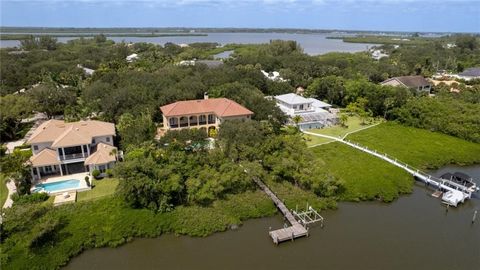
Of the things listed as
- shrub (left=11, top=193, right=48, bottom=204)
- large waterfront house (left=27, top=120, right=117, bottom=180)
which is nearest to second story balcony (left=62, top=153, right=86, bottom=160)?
large waterfront house (left=27, top=120, right=117, bottom=180)

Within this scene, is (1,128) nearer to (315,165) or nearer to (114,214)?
(114,214)

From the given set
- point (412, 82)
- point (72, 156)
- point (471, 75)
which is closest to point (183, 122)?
point (72, 156)

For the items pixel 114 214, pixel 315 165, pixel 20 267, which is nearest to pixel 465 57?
pixel 315 165

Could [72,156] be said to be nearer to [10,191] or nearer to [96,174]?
[96,174]

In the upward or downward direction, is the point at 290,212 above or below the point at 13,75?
below

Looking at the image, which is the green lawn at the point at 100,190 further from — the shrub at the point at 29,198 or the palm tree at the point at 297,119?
the palm tree at the point at 297,119

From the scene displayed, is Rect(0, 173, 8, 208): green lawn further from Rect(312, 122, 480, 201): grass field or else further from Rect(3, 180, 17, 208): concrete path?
Rect(312, 122, 480, 201): grass field

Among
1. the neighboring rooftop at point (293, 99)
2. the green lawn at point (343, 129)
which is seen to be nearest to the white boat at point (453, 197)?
the green lawn at point (343, 129)
